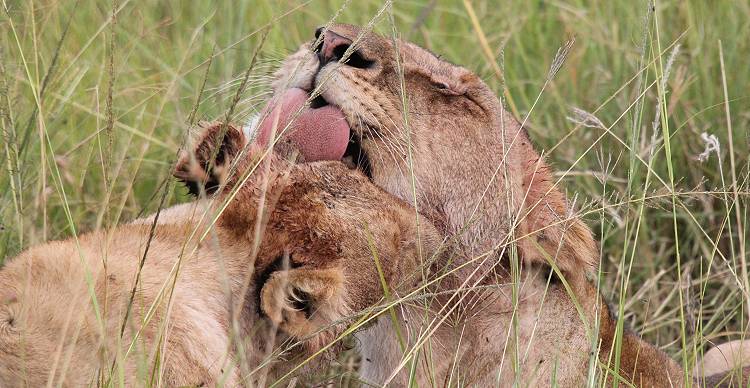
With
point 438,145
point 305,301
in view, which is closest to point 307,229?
point 305,301

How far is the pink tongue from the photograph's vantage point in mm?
2406

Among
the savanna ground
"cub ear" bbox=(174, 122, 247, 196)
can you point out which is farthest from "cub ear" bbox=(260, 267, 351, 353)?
the savanna ground

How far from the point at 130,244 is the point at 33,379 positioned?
36 cm

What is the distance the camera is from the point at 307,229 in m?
2.04

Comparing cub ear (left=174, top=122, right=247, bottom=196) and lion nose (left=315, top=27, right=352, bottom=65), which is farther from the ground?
lion nose (left=315, top=27, right=352, bottom=65)

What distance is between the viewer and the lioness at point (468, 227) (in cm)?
265

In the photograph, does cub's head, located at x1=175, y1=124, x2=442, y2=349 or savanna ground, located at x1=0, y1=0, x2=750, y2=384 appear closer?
cub's head, located at x1=175, y1=124, x2=442, y2=349

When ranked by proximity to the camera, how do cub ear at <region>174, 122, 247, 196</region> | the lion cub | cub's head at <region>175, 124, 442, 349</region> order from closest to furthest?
the lion cub
cub's head at <region>175, 124, 442, 349</region>
cub ear at <region>174, 122, 247, 196</region>

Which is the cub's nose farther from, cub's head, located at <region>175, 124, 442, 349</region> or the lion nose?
cub's head, located at <region>175, 124, 442, 349</region>

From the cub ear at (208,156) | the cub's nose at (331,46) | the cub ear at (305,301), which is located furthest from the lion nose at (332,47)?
the cub ear at (305,301)

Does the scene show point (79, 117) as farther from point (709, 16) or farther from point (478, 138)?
point (709, 16)

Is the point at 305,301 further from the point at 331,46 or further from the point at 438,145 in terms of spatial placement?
the point at 438,145

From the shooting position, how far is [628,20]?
4637 millimetres

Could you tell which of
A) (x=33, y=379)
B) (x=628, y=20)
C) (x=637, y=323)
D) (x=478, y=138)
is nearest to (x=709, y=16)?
(x=628, y=20)
